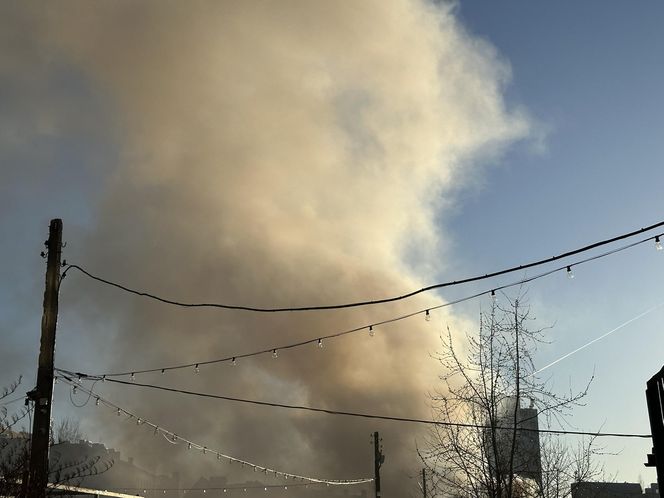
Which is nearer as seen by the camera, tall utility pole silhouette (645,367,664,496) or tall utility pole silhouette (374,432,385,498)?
tall utility pole silhouette (645,367,664,496)

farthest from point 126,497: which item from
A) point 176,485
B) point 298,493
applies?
point 298,493

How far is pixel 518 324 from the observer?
835 inches

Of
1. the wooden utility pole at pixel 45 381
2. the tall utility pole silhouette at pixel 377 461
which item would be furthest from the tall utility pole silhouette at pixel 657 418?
the tall utility pole silhouette at pixel 377 461

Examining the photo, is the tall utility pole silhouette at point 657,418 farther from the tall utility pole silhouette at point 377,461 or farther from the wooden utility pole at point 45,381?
the tall utility pole silhouette at point 377,461

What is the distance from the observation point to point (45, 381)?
13758 millimetres

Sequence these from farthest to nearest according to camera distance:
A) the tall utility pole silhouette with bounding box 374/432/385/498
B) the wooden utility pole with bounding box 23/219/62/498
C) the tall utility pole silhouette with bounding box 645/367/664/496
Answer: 1. the tall utility pole silhouette with bounding box 374/432/385/498
2. the wooden utility pole with bounding box 23/219/62/498
3. the tall utility pole silhouette with bounding box 645/367/664/496

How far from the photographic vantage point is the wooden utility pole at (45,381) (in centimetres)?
1314

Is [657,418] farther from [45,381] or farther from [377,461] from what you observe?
[377,461]

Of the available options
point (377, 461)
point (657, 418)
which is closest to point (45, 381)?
point (657, 418)

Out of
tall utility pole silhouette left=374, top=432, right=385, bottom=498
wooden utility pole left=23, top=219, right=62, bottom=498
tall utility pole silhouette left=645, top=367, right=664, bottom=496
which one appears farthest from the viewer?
tall utility pole silhouette left=374, top=432, right=385, bottom=498

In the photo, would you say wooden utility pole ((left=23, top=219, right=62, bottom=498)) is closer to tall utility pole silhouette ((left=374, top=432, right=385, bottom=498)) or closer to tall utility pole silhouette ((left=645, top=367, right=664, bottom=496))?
tall utility pole silhouette ((left=645, top=367, right=664, bottom=496))

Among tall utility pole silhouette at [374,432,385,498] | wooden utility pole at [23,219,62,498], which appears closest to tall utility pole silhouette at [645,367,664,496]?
wooden utility pole at [23,219,62,498]

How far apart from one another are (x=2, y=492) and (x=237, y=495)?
165 m

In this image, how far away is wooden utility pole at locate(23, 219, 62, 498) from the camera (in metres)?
13.1
